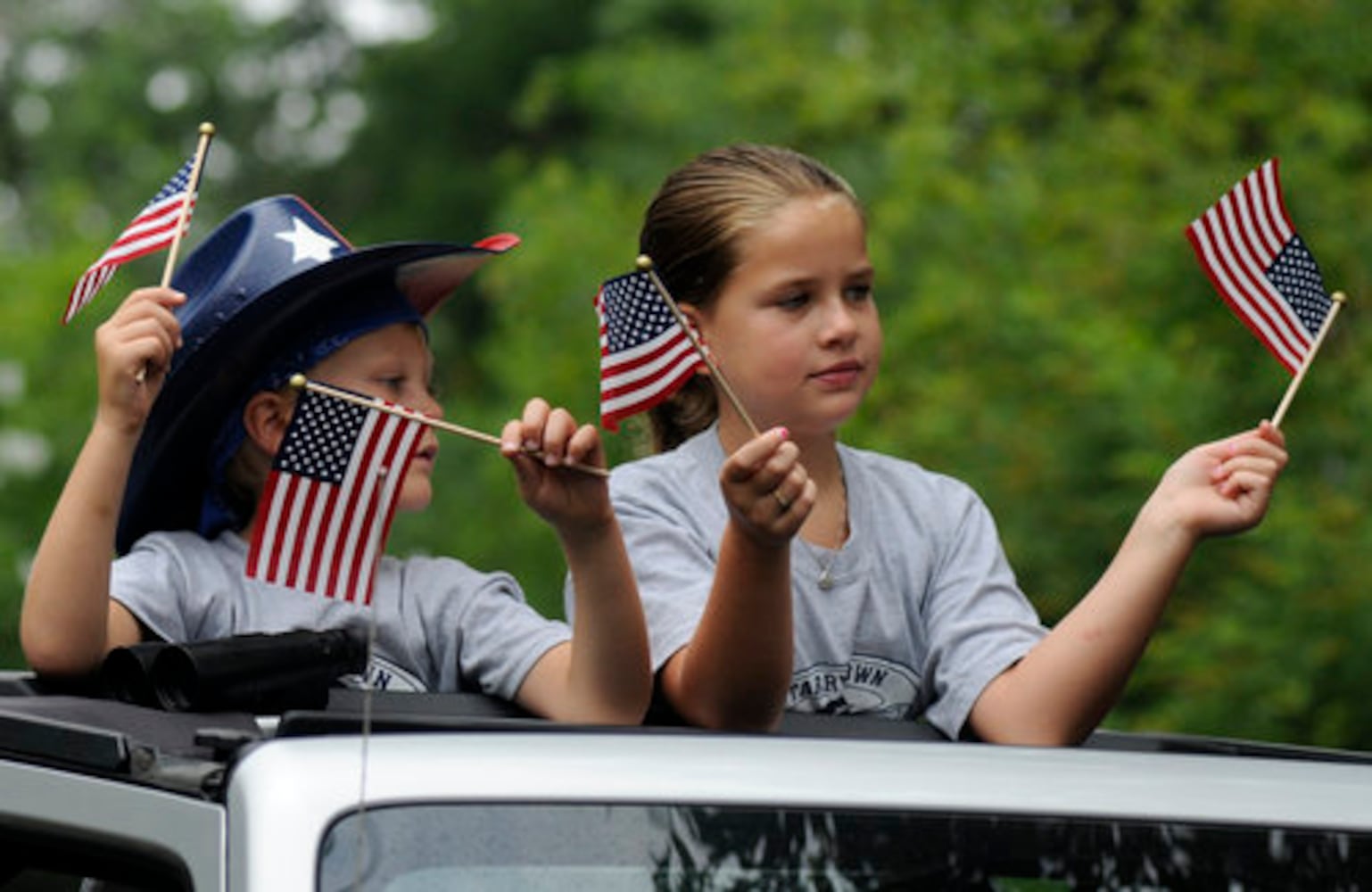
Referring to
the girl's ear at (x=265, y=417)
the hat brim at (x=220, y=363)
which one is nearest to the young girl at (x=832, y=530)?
the hat brim at (x=220, y=363)

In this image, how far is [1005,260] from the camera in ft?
47.4

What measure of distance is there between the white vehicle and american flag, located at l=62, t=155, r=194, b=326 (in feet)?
4.42

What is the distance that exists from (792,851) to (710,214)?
165 cm

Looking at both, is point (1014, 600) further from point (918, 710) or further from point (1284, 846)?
point (1284, 846)

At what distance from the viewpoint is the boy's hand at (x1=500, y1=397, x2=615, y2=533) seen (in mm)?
3000

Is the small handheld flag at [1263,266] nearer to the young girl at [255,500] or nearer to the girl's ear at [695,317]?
the girl's ear at [695,317]

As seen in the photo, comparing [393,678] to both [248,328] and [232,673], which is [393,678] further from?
[232,673]

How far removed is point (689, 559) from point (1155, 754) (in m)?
1.10

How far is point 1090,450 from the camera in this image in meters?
11.9

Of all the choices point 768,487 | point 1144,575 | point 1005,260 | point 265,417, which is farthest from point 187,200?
point 1005,260

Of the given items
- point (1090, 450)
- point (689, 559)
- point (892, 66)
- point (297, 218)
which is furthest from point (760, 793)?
point (892, 66)

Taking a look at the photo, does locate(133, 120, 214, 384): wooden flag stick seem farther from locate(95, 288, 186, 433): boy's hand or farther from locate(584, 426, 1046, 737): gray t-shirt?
locate(584, 426, 1046, 737): gray t-shirt

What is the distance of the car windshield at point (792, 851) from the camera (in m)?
2.30

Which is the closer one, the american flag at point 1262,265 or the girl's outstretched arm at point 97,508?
the girl's outstretched arm at point 97,508
